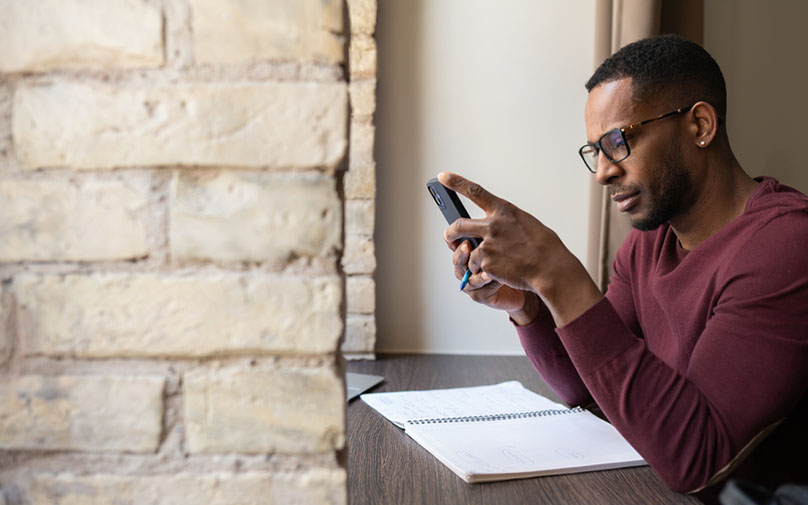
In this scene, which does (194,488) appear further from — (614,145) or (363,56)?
(363,56)

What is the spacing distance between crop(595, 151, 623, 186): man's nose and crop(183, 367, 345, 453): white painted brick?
783 millimetres

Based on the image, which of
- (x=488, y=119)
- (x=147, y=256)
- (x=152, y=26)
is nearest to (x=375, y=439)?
(x=147, y=256)

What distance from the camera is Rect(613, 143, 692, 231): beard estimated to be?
3.71ft

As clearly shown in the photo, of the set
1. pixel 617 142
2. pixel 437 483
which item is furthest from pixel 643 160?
pixel 437 483

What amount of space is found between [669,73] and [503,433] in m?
0.65

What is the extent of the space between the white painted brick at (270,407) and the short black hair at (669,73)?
0.82 metres

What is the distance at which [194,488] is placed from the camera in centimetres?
52

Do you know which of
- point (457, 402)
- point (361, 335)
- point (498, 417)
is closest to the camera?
point (498, 417)

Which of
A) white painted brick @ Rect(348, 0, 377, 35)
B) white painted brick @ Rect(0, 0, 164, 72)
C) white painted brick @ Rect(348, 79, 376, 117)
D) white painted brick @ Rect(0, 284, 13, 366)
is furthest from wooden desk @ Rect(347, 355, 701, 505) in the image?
white painted brick @ Rect(348, 0, 377, 35)

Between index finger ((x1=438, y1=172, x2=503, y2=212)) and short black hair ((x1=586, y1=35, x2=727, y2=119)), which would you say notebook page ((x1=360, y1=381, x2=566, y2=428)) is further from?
short black hair ((x1=586, y1=35, x2=727, y2=119))

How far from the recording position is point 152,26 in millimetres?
499

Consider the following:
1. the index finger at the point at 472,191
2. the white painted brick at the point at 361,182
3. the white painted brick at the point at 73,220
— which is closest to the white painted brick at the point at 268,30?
the white painted brick at the point at 73,220

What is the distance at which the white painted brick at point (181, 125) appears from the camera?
1.63 ft

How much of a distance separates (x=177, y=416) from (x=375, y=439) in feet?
1.81
